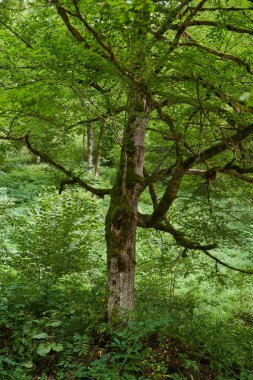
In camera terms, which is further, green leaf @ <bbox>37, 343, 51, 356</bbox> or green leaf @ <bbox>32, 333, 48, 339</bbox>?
green leaf @ <bbox>32, 333, 48, 339</bbox>

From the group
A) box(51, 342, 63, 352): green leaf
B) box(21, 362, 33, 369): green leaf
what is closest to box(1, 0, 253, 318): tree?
box(51, 342, 63, 352): green leaf

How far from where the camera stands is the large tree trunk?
4781 millimetres

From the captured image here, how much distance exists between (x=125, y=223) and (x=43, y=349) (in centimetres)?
185

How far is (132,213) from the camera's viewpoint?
5.11 meters

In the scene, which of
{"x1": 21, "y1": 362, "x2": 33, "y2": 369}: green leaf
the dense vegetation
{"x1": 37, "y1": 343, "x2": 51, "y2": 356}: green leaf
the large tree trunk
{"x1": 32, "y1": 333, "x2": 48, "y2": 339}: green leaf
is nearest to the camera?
the dense vegetation

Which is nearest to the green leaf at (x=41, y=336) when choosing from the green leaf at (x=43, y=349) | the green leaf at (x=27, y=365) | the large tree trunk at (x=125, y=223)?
the green leaf at (x=43, y=349)

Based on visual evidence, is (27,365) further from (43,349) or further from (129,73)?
(129,73)

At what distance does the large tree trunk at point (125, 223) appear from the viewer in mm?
4781

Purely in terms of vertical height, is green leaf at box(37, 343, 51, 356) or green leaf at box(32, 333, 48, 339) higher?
green leaf at box(32, 333, 48, 339)

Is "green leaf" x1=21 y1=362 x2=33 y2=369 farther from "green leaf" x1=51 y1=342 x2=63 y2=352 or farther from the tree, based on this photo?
the tree

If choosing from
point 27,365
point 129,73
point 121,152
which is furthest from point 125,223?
point 129,73

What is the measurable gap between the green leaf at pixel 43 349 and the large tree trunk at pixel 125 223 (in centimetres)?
85

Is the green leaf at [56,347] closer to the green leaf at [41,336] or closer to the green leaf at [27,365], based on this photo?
the green leaf at [41,336]

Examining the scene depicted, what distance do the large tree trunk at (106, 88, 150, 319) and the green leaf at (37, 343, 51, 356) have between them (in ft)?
2.79
